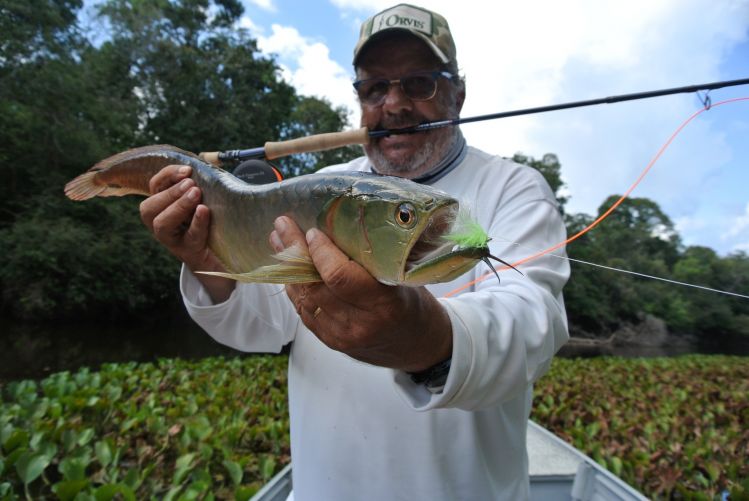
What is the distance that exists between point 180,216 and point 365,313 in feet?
3.18

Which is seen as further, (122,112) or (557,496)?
(122,112)

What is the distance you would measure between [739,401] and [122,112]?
22.8 metres

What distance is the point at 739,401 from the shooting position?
21.8ft

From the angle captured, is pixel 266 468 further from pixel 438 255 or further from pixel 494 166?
pixel 438 255

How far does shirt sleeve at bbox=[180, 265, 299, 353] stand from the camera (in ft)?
6.40

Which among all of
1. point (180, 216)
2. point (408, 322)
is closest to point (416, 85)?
point (180, 216)

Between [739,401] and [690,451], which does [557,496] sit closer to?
[690,451]

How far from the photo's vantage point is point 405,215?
1.00 metres

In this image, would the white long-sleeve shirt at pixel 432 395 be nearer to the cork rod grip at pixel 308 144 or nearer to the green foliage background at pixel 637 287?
the cork rod grip at pixel 308 144

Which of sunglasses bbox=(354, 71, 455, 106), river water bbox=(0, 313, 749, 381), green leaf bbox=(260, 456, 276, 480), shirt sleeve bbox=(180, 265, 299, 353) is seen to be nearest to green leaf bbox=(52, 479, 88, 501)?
green leaf bbox=(260, 456, 276, 480)

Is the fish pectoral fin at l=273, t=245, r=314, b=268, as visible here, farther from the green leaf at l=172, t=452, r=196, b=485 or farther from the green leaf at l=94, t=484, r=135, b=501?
the green leaf at l=172, t=452, r=196, b=485

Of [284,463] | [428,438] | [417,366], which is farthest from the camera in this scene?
[284,463]

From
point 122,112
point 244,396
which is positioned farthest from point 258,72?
Result: point 244,396

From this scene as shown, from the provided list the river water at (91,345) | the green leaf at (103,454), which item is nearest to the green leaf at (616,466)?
the green leaf at (103,454)
